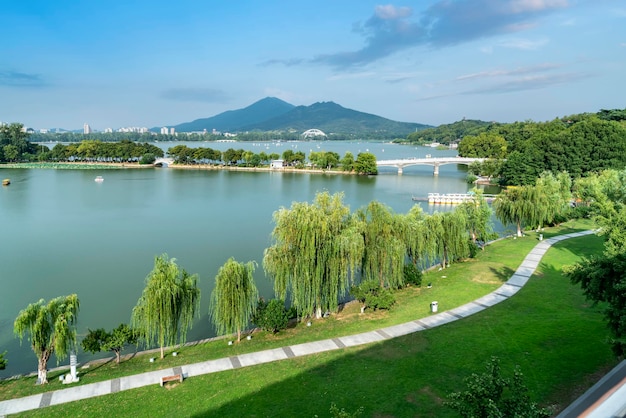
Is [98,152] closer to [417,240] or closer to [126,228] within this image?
[126,228]

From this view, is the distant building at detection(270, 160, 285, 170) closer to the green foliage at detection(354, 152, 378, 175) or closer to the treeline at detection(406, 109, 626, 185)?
the green foliage at detection(354, 152, 378, 175)

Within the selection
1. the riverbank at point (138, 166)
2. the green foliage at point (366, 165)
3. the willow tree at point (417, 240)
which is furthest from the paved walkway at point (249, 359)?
the riverbank at point (138, 166)

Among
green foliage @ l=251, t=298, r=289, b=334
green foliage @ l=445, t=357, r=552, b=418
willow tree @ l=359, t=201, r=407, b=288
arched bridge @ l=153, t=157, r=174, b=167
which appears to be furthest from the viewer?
arched bridge @ l=153, t=157, r=174, b=167

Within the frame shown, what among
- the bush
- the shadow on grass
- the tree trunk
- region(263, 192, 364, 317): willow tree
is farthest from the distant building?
the tree trunk

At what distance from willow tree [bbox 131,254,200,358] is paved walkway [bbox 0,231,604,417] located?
1.88 meters

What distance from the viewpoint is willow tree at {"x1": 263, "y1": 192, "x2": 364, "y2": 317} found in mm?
19203

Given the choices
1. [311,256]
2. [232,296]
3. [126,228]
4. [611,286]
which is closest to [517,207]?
[311,256]

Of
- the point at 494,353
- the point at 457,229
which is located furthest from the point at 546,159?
the point at 494,353

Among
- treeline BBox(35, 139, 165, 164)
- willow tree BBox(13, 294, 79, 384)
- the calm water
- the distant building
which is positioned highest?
treeline BBox(35, 139, 165, 164)

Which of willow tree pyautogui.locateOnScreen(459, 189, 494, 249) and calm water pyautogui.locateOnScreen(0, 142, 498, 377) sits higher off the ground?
willow tree pyautogui.locateOnScreen(459, 189, 494, 249)

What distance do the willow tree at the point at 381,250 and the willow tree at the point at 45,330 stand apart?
13.7 metres

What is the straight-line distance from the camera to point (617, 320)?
11945 millimetres

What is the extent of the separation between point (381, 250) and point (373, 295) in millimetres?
2851

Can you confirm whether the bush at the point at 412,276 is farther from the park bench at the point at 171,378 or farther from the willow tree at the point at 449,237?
the park bench at the point at 171,378
